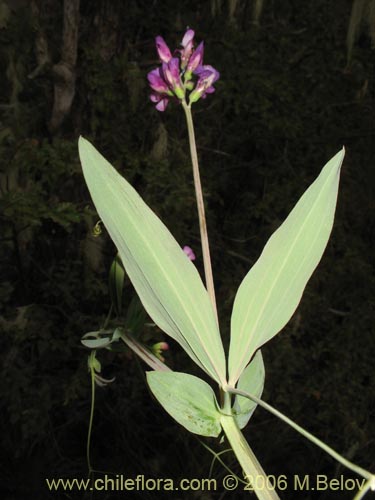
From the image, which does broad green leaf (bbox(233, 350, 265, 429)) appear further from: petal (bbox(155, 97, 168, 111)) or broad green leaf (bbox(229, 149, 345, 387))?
petal (bbox(155, 97, 168, 111))

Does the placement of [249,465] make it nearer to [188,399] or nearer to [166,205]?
[188,399]

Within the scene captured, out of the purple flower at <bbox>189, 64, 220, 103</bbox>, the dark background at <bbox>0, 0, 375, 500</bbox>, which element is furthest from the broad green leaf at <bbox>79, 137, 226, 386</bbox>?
the dark background at <bbox>0, 0, 375, 500</bbox>

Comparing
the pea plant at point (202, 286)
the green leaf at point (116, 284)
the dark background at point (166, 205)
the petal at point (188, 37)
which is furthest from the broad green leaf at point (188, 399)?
the dark background at point (166, 205)

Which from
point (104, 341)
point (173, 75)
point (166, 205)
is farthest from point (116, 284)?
point (166, 205)

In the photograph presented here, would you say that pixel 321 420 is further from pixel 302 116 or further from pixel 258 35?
pixel 258 35

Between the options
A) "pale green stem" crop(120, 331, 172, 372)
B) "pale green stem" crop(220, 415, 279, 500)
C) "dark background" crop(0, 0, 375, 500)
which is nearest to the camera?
"pale green stem" crop(220, 415, 279, 500)
